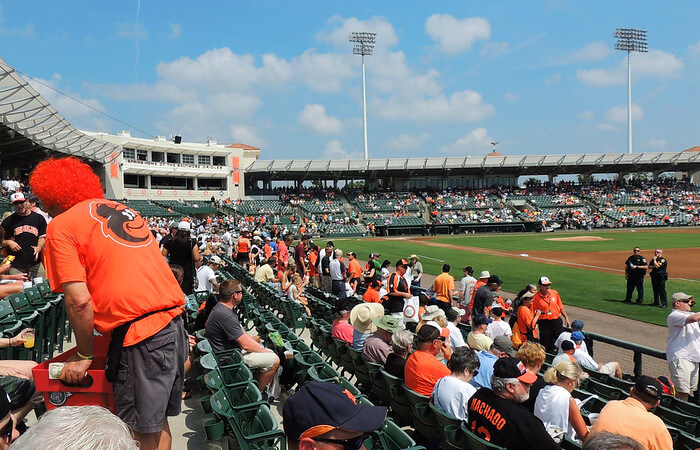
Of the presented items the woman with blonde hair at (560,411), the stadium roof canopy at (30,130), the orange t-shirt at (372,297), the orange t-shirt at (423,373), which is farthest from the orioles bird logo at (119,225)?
the stadium roof canopy at (30,130)

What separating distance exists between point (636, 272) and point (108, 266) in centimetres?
1509

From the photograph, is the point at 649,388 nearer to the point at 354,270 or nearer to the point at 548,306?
the point at 548,306

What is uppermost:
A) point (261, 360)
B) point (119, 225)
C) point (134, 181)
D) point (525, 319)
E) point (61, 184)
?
point (134, 181)

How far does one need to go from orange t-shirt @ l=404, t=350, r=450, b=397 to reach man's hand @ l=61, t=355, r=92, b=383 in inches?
119

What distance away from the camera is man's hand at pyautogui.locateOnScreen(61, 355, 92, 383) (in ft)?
7.86

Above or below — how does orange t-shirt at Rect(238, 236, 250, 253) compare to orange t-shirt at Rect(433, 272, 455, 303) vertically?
above

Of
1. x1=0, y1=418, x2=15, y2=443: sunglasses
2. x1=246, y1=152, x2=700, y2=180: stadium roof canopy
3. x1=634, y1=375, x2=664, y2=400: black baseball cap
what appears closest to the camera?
x1=0, y1=418, x2=15, y2=443: sunglasses

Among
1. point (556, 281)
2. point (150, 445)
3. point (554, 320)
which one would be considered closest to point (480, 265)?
point (556, 281)

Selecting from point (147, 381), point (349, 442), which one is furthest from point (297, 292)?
point (349, 442)

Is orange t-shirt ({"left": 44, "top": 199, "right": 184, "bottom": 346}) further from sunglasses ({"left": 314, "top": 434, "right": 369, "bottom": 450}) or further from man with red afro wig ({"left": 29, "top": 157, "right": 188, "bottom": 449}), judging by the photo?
sunglasses ({"left": 314, "top": 434, "right": 369, "bottom": 450})

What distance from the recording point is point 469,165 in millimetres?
60750

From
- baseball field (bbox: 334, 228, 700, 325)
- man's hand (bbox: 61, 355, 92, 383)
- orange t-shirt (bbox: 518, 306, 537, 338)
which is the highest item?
man's hand (bbox: 61, 355, 92, 383)

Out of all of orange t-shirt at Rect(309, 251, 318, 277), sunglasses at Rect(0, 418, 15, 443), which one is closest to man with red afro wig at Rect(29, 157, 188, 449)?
sunglasses at Rect(0, 418, 15, 443)

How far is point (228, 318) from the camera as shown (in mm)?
5238
